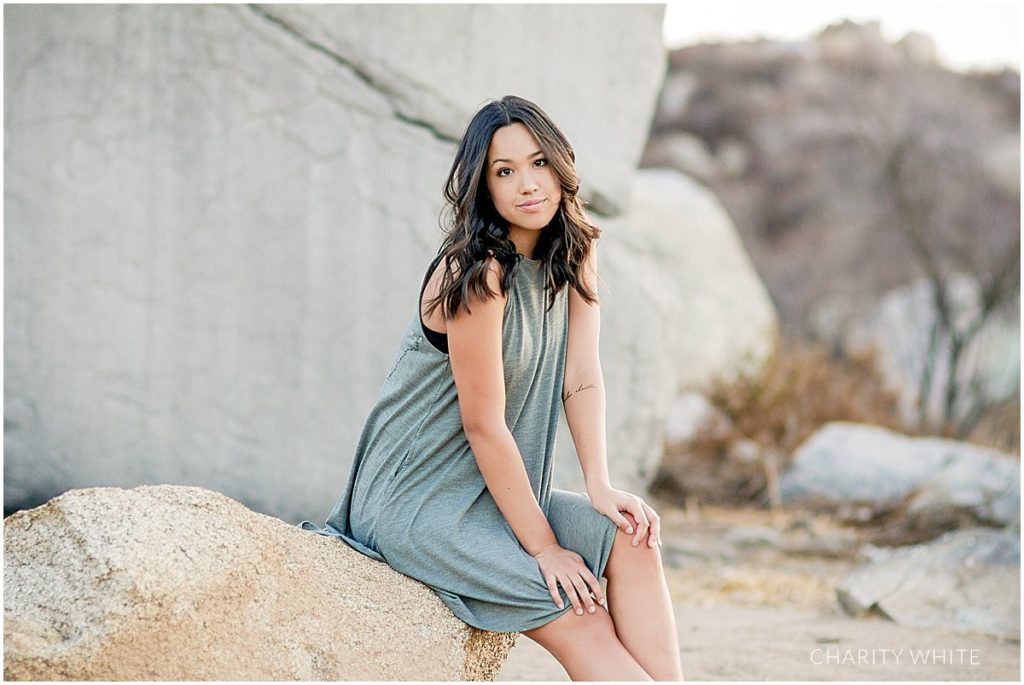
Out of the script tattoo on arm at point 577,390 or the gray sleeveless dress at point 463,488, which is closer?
the gray sleeveless dress at point 463,488

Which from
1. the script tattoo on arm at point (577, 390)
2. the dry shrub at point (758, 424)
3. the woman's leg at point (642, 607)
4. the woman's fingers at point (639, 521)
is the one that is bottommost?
the dry shrub at point (758, 424)

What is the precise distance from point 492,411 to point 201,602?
2.00 ft

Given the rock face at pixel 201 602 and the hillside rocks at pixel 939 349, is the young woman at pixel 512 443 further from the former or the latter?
the hillside rocks at pixel 939 349

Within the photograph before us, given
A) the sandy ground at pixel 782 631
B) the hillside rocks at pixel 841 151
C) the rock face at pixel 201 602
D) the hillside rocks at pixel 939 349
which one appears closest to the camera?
the rock face at pixel 201 602

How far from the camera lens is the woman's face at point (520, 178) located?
224 centimetres

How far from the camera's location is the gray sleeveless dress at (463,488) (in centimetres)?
218

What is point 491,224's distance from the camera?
7.47 ft

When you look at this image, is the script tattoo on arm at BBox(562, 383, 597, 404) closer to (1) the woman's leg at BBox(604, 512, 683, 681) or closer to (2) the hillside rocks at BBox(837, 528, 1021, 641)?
(1) the woman's leg at BBox(604, 512, 683, 681)

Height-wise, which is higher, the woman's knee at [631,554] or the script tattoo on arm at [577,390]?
the script tattoo on arm at [577,390]

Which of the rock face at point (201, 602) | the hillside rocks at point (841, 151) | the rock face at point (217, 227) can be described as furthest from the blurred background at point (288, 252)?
the hillside rocks at point (841, 151)

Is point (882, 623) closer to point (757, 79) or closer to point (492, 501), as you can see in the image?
point (492, 501)

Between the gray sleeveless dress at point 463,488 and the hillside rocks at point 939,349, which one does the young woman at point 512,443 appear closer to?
the gray sleeveless dress at point 463,488

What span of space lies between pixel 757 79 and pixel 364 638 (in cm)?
1556

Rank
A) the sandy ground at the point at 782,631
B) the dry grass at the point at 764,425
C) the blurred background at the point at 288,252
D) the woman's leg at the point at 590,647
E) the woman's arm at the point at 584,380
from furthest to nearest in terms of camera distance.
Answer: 1. the dry grass at the point at 764,425
2. the blurred background at the point at 288,252
3. the sandy ground at the point at 782,631
4. the woman's arm at the point at 584,380
5. the woman's leg at the point at 590,647
